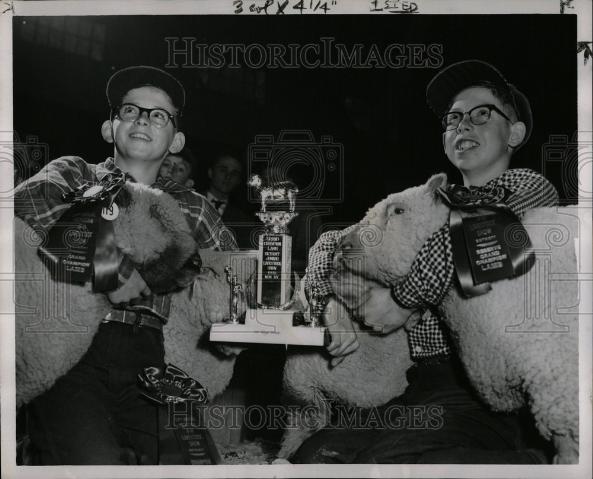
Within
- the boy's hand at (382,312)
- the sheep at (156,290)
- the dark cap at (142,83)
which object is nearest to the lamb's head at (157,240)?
the sheep at (156,290)

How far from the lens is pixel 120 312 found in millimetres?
3299

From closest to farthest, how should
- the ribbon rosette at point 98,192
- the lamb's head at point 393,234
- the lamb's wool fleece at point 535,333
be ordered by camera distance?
the lamb's wool fleece at point 535,333, the lamb's head at point 393,234, the ribbon rosette at point 98,192

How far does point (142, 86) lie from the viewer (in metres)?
3.37

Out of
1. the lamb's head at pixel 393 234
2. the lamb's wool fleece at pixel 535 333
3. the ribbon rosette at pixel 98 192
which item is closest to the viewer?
the lamb's wool fleece at pixel 535 333

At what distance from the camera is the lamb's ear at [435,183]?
10.8 ft

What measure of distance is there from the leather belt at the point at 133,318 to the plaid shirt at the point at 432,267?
0.75 metres

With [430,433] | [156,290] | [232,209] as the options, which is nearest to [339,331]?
[430,433]

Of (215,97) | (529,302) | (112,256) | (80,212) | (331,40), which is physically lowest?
(529,302)

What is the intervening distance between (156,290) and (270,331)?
58cm

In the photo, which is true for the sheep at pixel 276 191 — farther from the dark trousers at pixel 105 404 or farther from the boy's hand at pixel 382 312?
the dark trousers at pixel 105 404

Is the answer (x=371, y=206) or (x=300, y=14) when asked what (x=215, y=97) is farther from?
(x=371, y=206)

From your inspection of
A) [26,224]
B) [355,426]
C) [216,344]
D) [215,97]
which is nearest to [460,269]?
[355,426]

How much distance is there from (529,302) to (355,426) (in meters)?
1.01

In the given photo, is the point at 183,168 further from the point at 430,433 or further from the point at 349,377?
the point at 430,433
